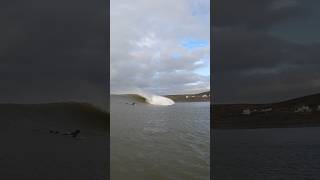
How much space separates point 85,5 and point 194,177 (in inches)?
146

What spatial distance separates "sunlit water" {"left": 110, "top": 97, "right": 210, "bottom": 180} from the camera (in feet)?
24.6

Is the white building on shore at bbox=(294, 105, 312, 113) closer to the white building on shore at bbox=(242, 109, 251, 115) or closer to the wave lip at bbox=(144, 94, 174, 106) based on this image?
the white building on shore at bbox=(242, 109, 251, 115)

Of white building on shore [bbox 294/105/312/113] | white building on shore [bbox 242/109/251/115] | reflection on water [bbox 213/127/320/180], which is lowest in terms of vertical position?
reflection on water [bbox 213/127/320/180]

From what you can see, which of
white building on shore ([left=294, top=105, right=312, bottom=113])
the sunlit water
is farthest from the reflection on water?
the sunlit water

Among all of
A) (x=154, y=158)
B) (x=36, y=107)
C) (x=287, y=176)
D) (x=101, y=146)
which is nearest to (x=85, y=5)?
(x=36, y=107)

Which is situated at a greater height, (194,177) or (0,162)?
(0,162)

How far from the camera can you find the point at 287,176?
20.5ft

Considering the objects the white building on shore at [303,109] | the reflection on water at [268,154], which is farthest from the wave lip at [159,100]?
the white building on shore at [303,109]

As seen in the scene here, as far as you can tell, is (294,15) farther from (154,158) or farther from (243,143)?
(154,158)

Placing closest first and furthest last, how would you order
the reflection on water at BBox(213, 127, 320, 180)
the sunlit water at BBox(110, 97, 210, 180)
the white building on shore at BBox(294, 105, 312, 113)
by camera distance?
1. the reflection on water at BBox(213, 127, 320, 180)
2. the white building on shore at BBox(294, 105, 312, 113)
3. the sunlit water at BBox(110, 97, 210, 180)

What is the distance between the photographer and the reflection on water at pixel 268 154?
6332 mm

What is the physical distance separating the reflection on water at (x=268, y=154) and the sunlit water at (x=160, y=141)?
2.06 ft

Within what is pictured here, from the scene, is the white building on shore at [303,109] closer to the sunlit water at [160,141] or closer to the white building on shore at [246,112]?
the white building on shore at [246,112]

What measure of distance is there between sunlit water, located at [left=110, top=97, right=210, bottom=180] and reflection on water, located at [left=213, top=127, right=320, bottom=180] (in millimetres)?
628
